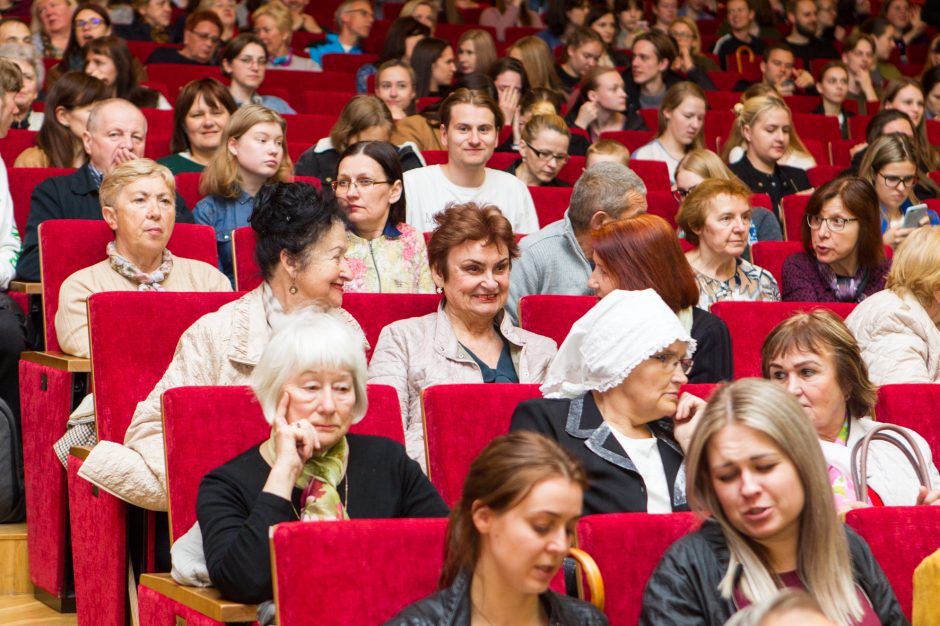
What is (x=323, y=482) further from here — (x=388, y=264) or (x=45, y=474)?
(x=388, y=264)

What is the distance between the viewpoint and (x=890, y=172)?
153 inches

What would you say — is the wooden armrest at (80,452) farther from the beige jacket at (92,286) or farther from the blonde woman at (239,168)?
the blonde woman at (239,168)

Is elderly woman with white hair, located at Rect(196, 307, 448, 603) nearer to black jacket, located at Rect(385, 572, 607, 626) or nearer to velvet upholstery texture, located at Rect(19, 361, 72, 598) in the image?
black jacket, located at Rect(385, 572, 607, 626)

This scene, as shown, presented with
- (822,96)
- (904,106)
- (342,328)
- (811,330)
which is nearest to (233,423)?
(342,328)

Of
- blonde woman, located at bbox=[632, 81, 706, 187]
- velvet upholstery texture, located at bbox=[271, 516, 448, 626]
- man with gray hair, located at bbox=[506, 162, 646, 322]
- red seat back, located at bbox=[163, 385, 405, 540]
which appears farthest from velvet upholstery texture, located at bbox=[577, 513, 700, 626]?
blonde woman, located at bbox=[632, 81, 706, 187]

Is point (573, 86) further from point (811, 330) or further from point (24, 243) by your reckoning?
point (811, 330)

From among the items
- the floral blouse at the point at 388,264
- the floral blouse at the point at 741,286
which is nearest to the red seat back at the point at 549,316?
the floral blouse at the point at 388,264

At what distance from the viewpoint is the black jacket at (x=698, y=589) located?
5.18 feet

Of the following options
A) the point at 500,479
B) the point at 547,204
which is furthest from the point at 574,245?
the point at 500,479

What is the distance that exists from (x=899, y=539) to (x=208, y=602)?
2.80 ft

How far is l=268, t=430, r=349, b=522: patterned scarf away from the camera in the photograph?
177 cm

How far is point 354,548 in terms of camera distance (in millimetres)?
1570

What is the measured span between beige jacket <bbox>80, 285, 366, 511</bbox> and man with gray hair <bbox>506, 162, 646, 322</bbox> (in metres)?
0.70

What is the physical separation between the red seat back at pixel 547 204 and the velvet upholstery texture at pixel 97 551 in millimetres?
1808
